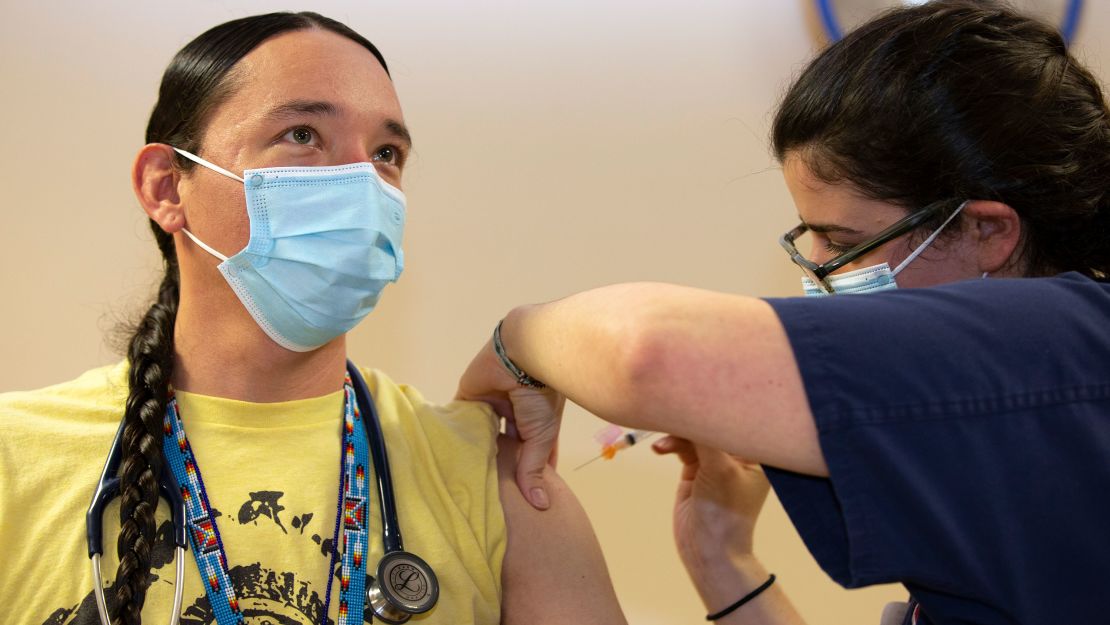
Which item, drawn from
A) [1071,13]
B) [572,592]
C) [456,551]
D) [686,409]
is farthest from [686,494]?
[1071,13]

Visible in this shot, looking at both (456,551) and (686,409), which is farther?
(456,551)

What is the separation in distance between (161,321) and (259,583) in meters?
0.55

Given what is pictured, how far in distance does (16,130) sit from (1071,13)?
269 cm

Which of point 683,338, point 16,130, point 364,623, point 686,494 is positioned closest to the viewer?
point 683,338

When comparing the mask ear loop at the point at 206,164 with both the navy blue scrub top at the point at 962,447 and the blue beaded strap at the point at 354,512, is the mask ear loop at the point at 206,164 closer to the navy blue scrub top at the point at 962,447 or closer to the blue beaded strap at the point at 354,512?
the blue beaded strap at the point at 354,512

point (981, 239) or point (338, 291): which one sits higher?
point (338, 291)

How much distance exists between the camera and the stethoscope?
1.34 m

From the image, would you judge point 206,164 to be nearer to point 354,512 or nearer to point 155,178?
point 155,178

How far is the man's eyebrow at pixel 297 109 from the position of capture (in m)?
1.59

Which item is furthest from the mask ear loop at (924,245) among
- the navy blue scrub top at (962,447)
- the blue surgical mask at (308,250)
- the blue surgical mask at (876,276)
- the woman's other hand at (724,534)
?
the blue surgical mask at (308,250)

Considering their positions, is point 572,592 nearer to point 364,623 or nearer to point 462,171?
point 364,623

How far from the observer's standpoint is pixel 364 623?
1436 millimetres

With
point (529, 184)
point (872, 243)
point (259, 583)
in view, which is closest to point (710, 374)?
point (872, 243)

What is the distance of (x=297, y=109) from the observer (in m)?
1.60
